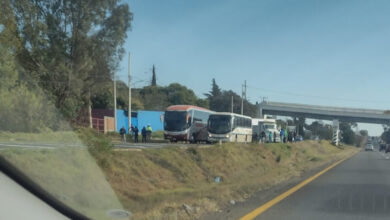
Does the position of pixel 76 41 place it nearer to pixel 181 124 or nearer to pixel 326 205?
pixel 181 124

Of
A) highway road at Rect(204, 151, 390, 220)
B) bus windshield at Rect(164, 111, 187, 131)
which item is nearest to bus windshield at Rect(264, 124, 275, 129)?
bus windshield at Rect(164, 111, 187, 131)

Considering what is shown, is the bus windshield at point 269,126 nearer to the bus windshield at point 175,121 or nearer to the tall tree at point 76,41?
the bus windshield at point 175,121

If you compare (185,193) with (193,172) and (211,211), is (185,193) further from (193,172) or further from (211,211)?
(193,172)

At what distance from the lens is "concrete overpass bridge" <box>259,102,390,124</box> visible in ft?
227

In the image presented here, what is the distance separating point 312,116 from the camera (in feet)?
252

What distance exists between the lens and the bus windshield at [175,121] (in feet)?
115

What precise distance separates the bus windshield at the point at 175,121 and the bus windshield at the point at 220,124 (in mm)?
2324

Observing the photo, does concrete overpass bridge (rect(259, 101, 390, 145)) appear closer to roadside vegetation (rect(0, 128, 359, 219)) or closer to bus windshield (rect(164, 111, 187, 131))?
Result: bus windshield (rect(164, 111, 187, 131))

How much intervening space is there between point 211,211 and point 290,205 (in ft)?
6.74

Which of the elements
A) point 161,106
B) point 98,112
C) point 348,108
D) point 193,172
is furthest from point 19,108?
point 348,108

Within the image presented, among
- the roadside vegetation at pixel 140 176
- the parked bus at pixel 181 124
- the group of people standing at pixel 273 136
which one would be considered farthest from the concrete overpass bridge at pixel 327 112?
the roadside vegetation at pixel 140 176

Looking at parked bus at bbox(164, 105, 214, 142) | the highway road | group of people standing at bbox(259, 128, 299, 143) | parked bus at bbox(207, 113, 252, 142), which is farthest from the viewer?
group of people standing at bbox(259, 128, 299, 143)

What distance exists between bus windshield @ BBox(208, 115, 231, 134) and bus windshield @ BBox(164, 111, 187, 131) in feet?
7.62

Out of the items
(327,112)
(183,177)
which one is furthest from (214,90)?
(183,177)
